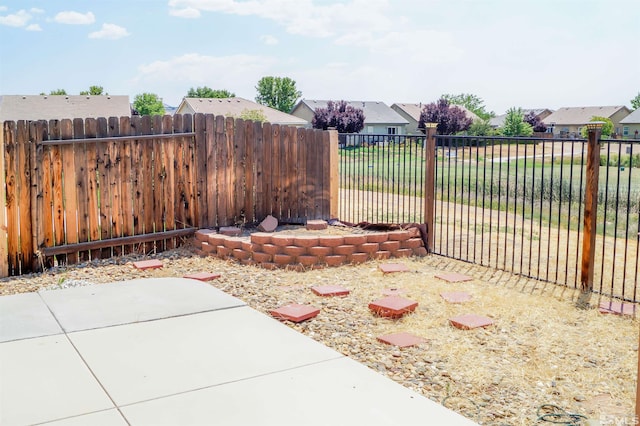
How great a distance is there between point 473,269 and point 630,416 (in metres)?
3.74

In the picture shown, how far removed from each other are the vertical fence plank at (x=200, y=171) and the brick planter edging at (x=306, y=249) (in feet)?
2.15

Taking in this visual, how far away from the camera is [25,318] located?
5.12 meters

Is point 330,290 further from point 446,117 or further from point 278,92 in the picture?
point 278,92

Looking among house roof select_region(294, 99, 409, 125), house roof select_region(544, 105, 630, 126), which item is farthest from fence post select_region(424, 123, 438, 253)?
house roof select_region(544, 105, 630, 126)

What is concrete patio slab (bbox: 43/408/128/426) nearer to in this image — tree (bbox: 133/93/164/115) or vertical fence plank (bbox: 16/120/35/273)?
vertical fence plank (bbox: 16/120/35/273)

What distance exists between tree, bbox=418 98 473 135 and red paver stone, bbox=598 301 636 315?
63235 mm

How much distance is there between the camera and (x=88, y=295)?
19.3ft

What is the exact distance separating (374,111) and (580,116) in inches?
1336

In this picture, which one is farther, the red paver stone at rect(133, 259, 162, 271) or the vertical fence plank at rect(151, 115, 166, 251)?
the vertical fence plank at rect(151, 115, 166, 251)

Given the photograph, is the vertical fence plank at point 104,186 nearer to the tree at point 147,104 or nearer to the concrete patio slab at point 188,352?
the concrete patio slab at point 188,352

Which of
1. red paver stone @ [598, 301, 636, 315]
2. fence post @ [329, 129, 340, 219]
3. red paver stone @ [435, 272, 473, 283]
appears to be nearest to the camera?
red paver stone @ [598, 301, 636, 315]

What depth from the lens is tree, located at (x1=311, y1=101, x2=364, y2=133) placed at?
203 ft

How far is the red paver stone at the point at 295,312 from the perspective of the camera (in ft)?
17.0

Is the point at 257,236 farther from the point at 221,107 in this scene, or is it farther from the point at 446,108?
the point at 446,108
